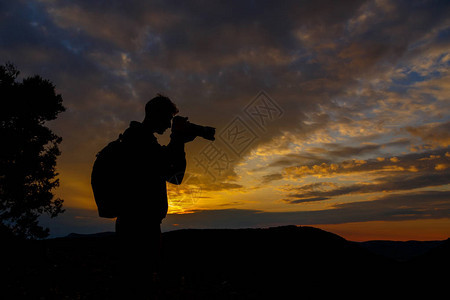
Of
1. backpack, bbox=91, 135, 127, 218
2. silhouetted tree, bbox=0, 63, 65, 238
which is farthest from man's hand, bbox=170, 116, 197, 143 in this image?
silhouetted tree, bbox=0, 63, 65, 238

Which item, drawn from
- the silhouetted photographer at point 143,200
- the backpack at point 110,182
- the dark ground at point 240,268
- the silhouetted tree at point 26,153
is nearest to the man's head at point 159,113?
the silhouetted photographer at point 143,200

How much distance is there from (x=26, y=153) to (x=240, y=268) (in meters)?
15.1

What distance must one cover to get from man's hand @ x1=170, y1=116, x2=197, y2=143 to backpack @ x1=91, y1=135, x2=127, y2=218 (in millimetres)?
574

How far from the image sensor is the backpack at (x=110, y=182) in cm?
317

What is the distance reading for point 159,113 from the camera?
339 centimetres

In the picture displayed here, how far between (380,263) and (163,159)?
12.4 meters

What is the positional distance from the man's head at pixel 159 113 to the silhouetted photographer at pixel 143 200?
0.04ft

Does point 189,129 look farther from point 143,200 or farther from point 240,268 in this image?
point 240,268

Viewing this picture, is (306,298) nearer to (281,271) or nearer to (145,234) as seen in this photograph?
(281,271)

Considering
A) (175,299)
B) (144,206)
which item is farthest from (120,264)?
(175,299)

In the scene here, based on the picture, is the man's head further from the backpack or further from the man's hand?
the backpack

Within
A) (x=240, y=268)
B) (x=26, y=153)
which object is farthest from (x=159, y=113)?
(x=26, y=153)

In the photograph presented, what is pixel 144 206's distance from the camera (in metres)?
3.15

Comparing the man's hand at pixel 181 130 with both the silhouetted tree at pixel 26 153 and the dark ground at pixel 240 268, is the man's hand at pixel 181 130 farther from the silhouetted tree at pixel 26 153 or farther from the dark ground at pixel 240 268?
the silhouetted tree at pixel 26 153
